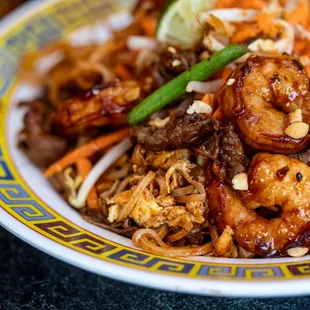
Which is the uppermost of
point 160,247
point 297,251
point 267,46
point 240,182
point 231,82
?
point 231,82

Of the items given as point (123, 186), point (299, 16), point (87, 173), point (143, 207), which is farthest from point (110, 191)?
point (299, 16)

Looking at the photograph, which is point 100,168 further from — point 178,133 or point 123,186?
point 178,133

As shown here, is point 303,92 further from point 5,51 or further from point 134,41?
point 5,51

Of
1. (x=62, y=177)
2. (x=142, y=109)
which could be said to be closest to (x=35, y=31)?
(x=62, y=177)

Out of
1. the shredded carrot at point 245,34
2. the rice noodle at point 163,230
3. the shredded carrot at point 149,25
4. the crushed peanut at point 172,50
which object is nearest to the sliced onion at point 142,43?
the shredded carrot at point 149,25

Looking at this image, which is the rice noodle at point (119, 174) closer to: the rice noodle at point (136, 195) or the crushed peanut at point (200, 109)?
the rice noodle at point (136, 195)

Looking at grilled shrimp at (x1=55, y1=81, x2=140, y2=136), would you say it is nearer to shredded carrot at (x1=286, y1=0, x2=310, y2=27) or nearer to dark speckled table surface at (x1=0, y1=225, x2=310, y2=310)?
dark speckled table surface at (x1=0, y1=225, x2=310, y2=310)
